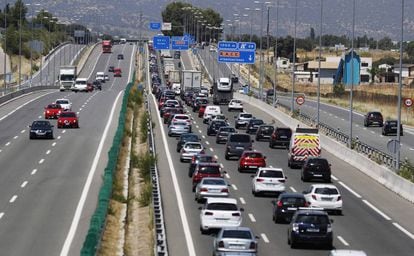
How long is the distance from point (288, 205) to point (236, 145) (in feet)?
78.1

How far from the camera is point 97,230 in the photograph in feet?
91.5

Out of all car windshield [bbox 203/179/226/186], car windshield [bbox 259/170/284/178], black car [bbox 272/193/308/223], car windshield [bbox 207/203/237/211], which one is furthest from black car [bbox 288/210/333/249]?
car windshield [bbox 259/170/284/178]

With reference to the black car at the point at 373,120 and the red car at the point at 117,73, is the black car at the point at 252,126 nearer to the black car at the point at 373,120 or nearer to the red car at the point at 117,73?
the black car at the point at 373,120

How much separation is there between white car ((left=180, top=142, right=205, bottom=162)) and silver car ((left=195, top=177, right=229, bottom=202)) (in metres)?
15.3

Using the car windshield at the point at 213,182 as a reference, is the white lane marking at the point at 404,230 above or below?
below

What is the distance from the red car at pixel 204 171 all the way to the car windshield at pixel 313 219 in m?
14.0

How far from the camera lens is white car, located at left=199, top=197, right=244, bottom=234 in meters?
34.1

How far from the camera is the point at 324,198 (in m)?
39.9

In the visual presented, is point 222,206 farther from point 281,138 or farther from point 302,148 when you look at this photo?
point 281,138

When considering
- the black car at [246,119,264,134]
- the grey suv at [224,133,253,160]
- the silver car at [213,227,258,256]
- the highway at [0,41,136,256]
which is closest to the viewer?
the silver car at [213,227,258,256]

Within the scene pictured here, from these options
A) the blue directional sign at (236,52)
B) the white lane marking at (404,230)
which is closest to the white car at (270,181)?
the white lane marking at (404,230)

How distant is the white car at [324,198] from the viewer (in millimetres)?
39844

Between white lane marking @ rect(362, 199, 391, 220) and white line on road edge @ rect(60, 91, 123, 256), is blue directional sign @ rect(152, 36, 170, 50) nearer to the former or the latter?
white line on road edge @ rect(60, 91, 123, 256)

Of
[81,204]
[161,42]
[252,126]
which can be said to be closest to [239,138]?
[252,126]
